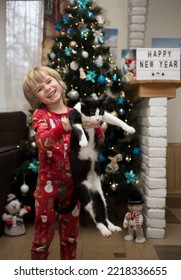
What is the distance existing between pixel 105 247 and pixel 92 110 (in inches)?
59.8

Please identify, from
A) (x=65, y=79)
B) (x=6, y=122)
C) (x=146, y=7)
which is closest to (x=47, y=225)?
(x=65, y=79)

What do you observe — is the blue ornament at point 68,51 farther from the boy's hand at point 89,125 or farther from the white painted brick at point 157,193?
the boy's hand at point 89,125

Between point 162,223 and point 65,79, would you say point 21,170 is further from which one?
point 162,223

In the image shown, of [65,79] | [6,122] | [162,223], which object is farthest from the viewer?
[6,122]

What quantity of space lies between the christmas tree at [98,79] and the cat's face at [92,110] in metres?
1.53

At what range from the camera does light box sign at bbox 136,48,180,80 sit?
2275 millimetres

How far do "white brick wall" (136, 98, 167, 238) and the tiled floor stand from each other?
0.12m

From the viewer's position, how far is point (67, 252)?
1549 mm

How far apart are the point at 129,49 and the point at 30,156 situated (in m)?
1.46

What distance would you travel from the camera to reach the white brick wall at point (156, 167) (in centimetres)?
249

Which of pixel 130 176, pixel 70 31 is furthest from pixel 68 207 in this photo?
pixel 70 31

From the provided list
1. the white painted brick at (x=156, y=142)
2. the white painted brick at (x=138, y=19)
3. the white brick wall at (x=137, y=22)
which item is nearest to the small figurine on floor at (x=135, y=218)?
the white painted brick at (x=156, y=142)

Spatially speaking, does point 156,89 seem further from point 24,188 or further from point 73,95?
point 24,188
